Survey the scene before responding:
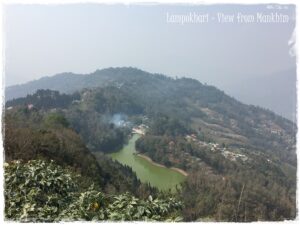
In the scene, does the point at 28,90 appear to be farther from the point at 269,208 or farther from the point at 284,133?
the point at 269,208

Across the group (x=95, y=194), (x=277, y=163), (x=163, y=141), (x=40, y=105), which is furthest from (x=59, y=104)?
(x=95, y=194)

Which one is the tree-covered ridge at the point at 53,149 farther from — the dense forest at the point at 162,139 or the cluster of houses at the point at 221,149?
the cluster of houses at the point at 221,149

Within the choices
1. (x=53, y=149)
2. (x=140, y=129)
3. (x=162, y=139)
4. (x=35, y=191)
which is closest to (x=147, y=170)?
(x=162, y=139)

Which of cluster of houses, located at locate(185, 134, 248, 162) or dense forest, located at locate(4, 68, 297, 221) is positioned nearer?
dense forest, located at locate(4, 68, 297, 221)

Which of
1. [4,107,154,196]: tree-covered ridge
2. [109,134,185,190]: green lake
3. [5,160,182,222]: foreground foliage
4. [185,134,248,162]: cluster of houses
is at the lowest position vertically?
[185,134,248,162]: cluster of houses

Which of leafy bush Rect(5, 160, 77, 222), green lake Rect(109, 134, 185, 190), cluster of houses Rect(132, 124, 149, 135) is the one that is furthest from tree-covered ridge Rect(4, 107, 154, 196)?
cluster of houses Rect(132, 124, 149, 135)

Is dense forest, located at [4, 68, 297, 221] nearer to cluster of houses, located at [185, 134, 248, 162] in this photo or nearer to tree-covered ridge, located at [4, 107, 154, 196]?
tree-covered ridge, located at [4, 107, 154, 196]

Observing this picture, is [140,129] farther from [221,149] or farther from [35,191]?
[35,191]

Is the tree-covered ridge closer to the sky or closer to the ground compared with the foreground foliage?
closer to the ground
